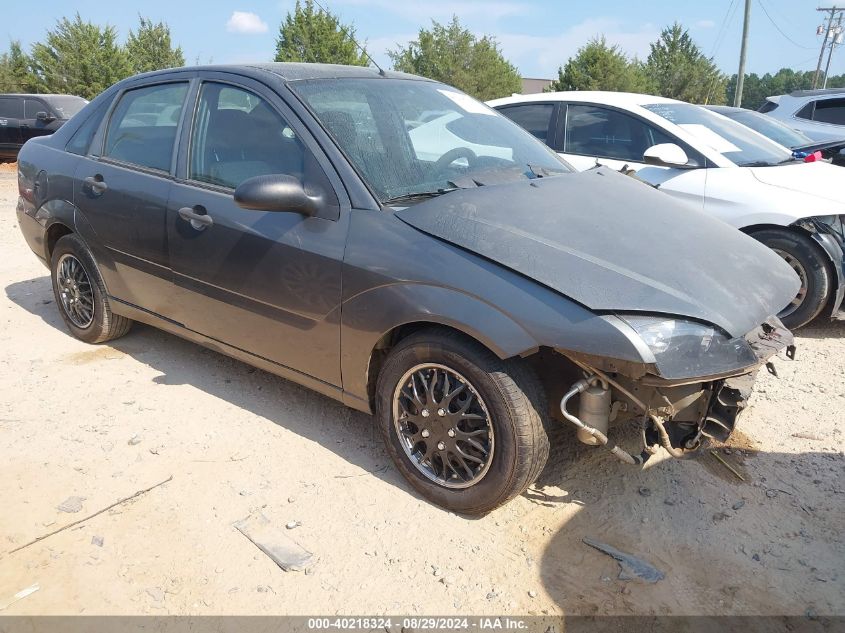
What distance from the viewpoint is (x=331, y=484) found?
10.5ft

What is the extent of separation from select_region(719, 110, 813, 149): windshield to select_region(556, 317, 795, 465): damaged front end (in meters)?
5.31

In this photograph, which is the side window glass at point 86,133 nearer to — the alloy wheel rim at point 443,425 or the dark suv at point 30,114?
the alloy wheel rim at point 443,425

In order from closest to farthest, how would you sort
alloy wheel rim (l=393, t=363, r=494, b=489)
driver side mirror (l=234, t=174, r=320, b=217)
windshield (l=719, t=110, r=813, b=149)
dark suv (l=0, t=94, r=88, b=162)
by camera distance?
alloy wheel rim (l=393, t=363, r=494, b=489), driver side mirror (l=234, t=174, r=320, b=217), windshield (l=719, t=110, r=813, b=149), dark suv (l=0, t=94, r=88, b=162)

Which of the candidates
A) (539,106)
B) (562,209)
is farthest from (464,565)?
(539,106)

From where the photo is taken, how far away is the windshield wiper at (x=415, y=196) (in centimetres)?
305

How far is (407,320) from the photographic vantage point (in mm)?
2834

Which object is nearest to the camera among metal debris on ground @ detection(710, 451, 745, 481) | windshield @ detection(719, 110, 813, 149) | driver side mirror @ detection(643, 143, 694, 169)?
metal debris on ground @ detection(710, 451, 745, 481)

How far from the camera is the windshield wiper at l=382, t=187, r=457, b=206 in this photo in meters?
3.05

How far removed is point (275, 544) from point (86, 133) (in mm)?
3195

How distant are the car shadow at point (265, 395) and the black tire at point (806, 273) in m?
3.19

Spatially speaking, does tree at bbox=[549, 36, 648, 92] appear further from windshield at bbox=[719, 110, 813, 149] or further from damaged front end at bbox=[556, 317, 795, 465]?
damaged front end at bbox=[556, 317, 795, 465]

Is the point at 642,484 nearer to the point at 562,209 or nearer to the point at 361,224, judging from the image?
the point at 562,209

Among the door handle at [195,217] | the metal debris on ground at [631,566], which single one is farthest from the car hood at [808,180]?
the door handle at [195,217]

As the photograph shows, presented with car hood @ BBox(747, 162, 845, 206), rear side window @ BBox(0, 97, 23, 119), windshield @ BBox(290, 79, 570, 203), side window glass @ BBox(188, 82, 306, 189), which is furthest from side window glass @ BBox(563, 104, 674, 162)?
rear side window @ BBox(0, 97, 23, 119)
